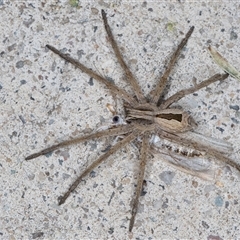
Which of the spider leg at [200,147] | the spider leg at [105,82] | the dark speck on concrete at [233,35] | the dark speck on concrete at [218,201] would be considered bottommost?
the dark speck on concrete at [218,201]

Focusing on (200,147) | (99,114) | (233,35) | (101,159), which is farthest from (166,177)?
(233,35)

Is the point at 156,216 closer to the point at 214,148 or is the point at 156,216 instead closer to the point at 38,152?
the point at 214,148

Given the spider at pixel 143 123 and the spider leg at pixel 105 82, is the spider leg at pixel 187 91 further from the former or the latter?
the spider leg at pixel 105 82

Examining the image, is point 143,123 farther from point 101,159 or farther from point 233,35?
point 233,35

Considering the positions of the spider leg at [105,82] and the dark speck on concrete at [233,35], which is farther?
the dark speck on concrete at [233,35]

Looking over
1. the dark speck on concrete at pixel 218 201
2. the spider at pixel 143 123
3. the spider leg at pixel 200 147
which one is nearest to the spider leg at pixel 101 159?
the spider at pixel 143 123

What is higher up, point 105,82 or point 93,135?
point 105,82
